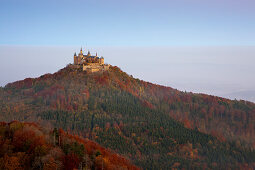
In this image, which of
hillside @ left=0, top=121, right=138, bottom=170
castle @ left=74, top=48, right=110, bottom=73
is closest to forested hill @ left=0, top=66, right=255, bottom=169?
castle @ left=74, top=48, right=110, bottom=73

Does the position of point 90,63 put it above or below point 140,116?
above

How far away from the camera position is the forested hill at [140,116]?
84344 mm

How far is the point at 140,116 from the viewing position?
108562mm

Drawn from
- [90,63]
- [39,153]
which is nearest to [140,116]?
[90,63]

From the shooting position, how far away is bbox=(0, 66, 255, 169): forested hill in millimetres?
84344

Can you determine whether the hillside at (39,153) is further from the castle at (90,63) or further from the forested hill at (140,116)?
the castle at (90,63)

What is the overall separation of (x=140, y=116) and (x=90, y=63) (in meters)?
44.9

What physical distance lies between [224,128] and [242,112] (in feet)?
72.7

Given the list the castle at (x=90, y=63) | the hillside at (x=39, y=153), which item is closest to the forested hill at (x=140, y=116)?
the castle at (x=90, y=63)

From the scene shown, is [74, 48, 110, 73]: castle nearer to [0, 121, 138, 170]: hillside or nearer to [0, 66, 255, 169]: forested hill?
[0, 66, 255, 169]: forested hill

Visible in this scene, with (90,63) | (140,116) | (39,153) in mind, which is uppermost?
(90,63)

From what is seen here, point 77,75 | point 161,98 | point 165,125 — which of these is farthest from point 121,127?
point 161,98

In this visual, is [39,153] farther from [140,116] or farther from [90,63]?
[90,63]

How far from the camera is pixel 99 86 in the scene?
128 metres
